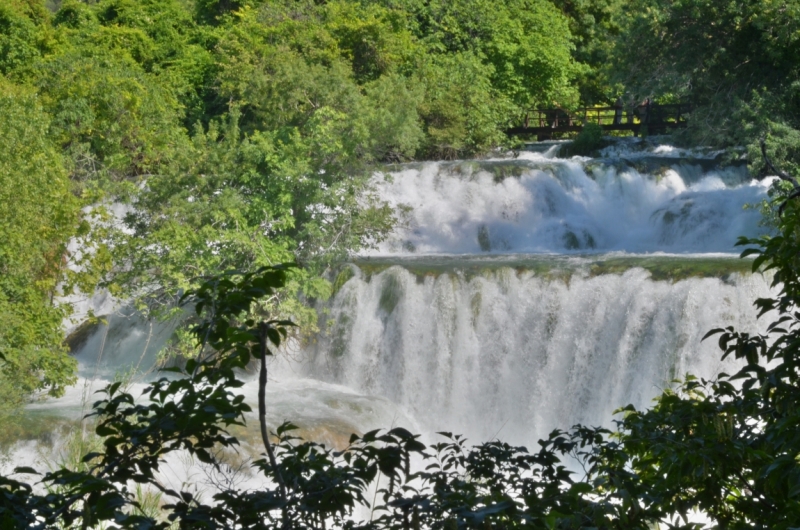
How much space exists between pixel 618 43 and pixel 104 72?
11.5 m

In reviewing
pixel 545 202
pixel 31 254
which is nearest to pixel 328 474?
pixel 31 254

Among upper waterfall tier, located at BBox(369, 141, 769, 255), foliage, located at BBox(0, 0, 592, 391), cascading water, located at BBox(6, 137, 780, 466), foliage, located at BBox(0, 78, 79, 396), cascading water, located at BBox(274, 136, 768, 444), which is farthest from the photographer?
upper waterfall tier, located at BBox(369, 141, 769, 255)

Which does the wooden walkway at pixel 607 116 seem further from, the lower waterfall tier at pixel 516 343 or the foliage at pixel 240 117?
the lower waterfall tier at pixel 516 343

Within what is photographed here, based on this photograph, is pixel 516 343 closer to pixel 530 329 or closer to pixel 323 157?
pixel 530 329

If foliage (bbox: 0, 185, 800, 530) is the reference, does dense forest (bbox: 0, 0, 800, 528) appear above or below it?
above

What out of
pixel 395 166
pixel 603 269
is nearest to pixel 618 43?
pixel 395 166

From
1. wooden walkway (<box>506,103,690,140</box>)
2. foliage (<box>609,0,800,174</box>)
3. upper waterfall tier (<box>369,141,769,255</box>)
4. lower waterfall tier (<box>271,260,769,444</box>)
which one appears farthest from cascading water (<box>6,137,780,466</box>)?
wooden walkway (<box>506,103,690,140</box>)

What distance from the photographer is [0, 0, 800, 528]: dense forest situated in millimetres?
2547

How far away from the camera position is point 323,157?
14430 millimetres

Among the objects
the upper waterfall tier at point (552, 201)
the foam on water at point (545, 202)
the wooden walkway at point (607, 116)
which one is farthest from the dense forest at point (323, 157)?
the foam on water at point (545, 202)

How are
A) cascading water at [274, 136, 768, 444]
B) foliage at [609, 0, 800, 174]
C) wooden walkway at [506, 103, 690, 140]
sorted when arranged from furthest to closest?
wooden walkway at [506, 103, 690, 140]
foliage at [609, 0, 800, 174]
cascading water at [274, 136, 768, 444]

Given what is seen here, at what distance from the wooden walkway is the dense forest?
523mm

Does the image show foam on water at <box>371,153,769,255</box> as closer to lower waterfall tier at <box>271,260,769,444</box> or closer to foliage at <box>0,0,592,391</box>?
foliage at <box>0,0,592,391</box>

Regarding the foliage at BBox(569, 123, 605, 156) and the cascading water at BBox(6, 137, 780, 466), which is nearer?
the cascading water at BBox(6, 137, 780, 466)
